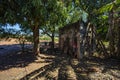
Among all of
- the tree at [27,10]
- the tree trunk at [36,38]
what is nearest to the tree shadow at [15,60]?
the tree trunk at [36,38]

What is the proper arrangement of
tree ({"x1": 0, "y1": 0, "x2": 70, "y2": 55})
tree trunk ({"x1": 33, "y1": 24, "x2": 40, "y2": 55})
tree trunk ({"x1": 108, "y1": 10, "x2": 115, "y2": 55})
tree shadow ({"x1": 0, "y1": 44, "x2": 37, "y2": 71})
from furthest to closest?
tree trunk ({"x1": 33, "y1": 24, "x2": 40, "y2": 55})
tree trunk ({"x1": 108, "y1": 10, "x2": 115, "y2": 55})
tree shadow ({"x1": 0, "y1": 44, "x2": 37, "y2": 71})
tree ({"x1": 0, "y1": 0, "x2": 70, "y2": 55})

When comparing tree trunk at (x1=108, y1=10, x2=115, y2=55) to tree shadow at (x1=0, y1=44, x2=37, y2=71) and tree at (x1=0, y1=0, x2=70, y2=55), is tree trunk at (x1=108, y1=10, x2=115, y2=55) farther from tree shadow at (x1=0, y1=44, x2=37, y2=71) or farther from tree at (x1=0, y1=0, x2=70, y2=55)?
tree shadow at (x1=0, y1=44, x2=37, y2=71)

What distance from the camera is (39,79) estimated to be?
28.9ft

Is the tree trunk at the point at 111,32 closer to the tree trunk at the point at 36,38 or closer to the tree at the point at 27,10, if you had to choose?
the tree at the point at 27,10

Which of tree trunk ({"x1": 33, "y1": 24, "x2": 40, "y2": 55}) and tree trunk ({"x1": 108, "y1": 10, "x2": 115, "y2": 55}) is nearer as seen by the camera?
tree trunk ({"x1": 108, "y1": 10, "x2": 115, "y2": 55})

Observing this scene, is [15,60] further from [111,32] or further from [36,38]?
[111,32]

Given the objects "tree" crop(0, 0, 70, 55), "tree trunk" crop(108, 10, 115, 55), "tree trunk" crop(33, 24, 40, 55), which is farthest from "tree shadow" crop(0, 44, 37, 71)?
"tree trunk" crop(108, 10, 115, 55)

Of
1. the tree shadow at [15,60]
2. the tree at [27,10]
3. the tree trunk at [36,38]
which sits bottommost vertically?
the tree shadow at [15,60]

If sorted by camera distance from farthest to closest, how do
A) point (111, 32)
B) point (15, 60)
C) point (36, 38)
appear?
point (36, 38)
point (111, 32)
point (15, 60)

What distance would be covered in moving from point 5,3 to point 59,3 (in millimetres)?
3311

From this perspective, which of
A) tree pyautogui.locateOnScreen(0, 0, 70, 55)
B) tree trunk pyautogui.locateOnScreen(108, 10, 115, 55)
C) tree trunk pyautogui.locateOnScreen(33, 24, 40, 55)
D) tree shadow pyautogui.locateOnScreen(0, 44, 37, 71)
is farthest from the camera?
tree trunk pyautogui.locateOnScreen(33, 24, 40, 55)

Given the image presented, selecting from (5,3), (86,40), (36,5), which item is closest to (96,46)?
(86,40)

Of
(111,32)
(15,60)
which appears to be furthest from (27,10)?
(111,32)

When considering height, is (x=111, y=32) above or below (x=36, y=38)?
above
